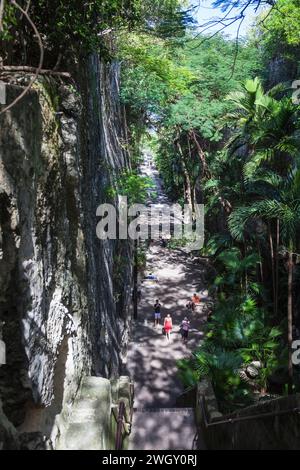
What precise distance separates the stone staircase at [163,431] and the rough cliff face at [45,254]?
1556 mm

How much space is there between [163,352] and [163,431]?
5.98 m

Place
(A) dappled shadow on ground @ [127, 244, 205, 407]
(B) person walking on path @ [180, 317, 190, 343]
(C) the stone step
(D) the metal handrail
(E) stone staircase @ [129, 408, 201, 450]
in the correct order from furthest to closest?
(B) person walking on path @ [180, 317, 190, 343]
(A) dappled shadow on ground @ [127, 244, 205, 407]
(E) stone staircase @ [129, 408, 201, 450]
(D) the metal handrail
(C) the stone step

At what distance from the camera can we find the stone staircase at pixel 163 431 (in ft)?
25.3

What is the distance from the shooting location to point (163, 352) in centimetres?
1400

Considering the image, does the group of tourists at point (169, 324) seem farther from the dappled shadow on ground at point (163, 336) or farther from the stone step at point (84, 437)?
the stone step at point (84, 437)

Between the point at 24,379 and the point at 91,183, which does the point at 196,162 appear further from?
the point at 24,379

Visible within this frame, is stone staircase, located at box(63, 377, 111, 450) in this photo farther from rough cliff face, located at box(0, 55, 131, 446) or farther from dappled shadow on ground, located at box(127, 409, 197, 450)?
dappled shadow on ground, located at box(127, 409, 197, 450)

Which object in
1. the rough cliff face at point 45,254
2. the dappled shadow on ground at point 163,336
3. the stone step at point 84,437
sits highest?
the rough cliff face at point 45,254

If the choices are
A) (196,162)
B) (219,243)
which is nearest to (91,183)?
(219,243)

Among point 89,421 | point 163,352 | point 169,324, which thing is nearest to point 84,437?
point 89,421

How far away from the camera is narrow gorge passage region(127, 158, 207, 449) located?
8.09 m

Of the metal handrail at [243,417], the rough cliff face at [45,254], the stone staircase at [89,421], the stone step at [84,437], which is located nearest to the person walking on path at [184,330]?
the metal handrail at [243,417]

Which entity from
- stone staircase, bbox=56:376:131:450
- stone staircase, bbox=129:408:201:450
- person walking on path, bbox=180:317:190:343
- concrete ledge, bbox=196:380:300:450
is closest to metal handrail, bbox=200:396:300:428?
concrete ledge, bbox=196:380:300:450

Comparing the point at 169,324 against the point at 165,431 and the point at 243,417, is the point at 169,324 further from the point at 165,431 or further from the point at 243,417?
the point at 243,417
